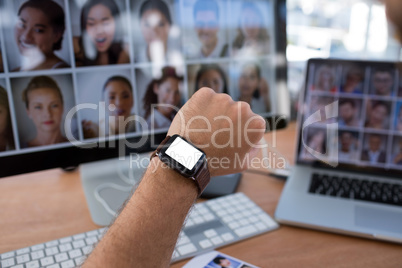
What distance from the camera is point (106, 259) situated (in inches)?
16.2

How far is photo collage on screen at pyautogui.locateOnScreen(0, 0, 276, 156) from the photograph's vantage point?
1.96 ft

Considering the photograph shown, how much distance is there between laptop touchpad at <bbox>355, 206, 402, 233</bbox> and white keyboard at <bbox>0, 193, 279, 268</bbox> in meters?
0.16

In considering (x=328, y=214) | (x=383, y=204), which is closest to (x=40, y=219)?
(x=328, y=214)

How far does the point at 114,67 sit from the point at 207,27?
0.22 metres

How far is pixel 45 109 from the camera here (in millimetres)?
624

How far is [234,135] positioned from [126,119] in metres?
0.27

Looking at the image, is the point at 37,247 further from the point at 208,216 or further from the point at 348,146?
the point at 348,146

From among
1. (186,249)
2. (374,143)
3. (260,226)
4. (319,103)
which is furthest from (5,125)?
(374,143)

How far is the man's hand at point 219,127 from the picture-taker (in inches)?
20.1

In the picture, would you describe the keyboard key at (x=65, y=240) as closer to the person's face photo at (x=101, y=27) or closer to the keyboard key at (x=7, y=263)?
the keyboard key at (x=7, y=263)

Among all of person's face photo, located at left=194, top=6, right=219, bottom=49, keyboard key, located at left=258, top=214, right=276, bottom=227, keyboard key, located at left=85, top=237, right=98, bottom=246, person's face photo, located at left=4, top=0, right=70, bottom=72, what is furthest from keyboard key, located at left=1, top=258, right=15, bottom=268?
person's face photo, located at left=194, top=6, right=219, bottom=49

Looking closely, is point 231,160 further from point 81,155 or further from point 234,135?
point 81,155

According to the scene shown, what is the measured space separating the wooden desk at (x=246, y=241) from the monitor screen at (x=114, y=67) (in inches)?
4.4

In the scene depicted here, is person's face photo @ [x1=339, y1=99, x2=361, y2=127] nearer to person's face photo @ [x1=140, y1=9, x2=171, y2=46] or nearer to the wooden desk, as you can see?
the wooden desk
